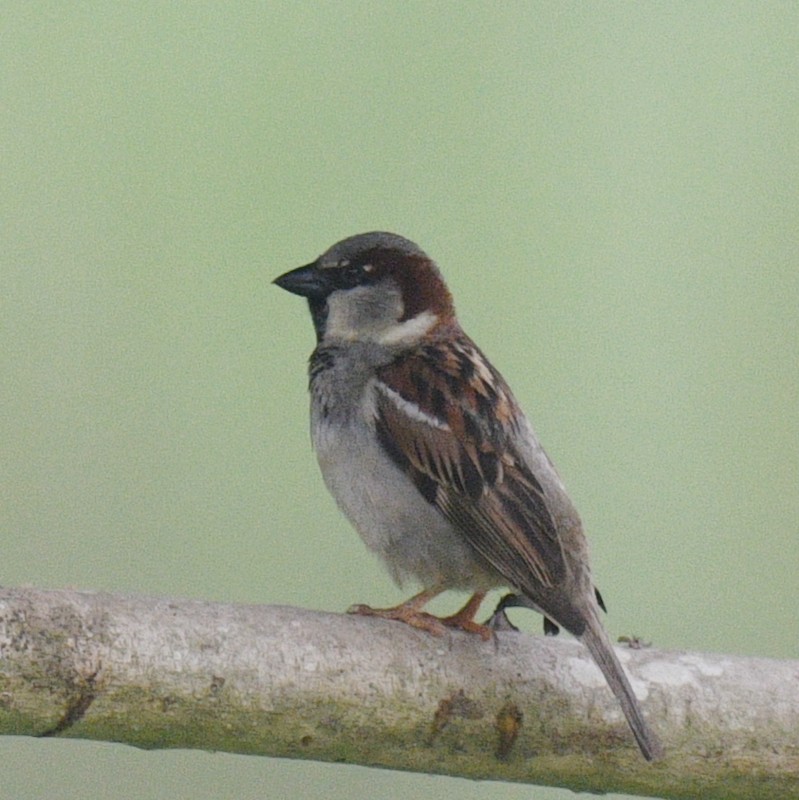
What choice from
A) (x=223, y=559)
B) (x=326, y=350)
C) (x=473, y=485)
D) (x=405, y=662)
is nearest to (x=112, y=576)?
(x=223, y=559)

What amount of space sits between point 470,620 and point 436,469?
1.13 ft

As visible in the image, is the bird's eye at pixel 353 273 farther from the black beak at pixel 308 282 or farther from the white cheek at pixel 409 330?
the white cheek at pixel 409 330

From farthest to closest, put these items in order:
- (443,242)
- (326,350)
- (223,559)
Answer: (443,242) → (223,559) → (326,350)

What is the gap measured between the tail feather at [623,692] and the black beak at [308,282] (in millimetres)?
1238

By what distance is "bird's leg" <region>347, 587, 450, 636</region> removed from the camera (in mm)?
2684

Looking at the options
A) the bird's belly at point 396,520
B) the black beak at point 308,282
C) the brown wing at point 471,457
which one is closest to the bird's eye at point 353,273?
the black beak at point 308,282

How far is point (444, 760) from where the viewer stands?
7.96 feet

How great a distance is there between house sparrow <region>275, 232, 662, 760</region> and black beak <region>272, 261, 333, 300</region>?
0.24ft

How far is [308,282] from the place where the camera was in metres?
3.46

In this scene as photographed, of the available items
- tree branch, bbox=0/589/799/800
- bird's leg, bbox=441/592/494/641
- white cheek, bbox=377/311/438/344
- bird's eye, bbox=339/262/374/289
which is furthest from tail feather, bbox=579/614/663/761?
bird's eye, bbox=339/262/374/289

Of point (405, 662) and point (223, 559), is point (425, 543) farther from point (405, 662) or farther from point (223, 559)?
point (223, 559)

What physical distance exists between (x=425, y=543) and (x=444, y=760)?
70 centimetres

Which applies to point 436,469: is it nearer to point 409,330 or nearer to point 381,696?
point 409,330

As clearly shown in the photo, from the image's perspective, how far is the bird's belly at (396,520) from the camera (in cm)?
304
